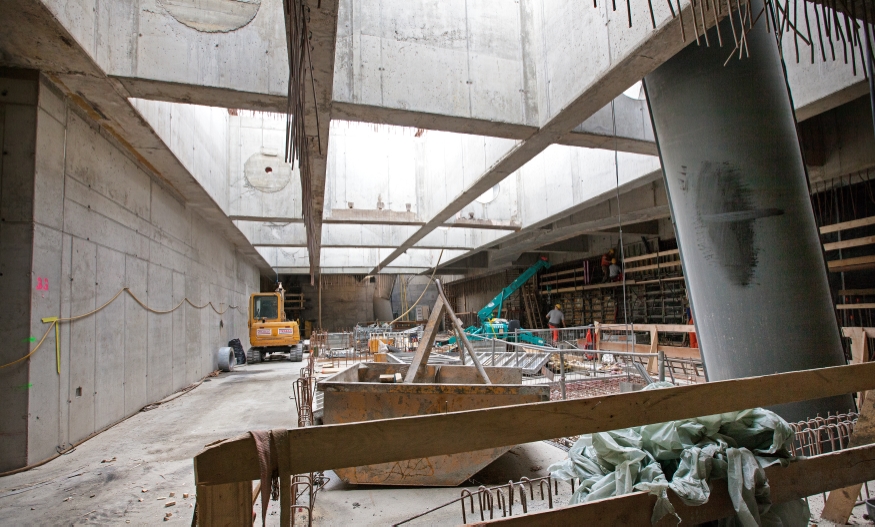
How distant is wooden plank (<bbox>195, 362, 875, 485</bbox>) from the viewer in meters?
1.61

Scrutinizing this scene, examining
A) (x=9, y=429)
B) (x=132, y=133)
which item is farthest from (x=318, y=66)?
(x=9, y=429)

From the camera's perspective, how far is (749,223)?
484 centimetres

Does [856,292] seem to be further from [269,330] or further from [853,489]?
[269,330]

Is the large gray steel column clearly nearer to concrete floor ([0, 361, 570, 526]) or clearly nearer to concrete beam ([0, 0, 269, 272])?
concrete floor ([0, 361, 570, 526])

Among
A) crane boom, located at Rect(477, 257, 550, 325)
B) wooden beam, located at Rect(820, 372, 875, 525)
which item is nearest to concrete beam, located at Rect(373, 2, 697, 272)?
wooden beam, located at Rect(820, 372, 875, 525)

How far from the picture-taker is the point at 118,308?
782 cm

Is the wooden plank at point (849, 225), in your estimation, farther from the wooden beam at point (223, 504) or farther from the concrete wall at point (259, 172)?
the concrete wall at point (259, 172)

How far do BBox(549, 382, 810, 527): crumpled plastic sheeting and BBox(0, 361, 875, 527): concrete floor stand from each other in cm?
149

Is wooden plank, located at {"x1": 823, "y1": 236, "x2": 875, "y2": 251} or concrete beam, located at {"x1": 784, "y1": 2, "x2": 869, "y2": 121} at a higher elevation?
concrete beam, located at {"x1": 784, "y1": 2, "x2": 869, "y2": 121}

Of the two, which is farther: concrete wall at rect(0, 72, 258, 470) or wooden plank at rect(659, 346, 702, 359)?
wooden plank at rect(659, 346, 702, 359)

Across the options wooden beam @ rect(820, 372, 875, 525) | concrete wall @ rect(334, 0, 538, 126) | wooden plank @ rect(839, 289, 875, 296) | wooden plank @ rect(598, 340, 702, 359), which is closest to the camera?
wooden beam @ rect(820, 372, 875, 525)

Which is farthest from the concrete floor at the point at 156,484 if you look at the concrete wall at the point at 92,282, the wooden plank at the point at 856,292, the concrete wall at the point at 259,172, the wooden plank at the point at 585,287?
the wooden plank at the point at 585,287

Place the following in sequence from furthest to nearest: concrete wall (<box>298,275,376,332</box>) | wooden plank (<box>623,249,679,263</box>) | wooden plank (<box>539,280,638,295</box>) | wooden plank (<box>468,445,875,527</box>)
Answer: concrete wall (<box>298,275,376,332</box>) < wooden plank (<box>539,280,638,295</box>) < wooden plank (<box>623,249,679,263</box>) < wooden plank (<box>468,445,875,527</box>)

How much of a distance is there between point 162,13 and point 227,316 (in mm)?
13423
